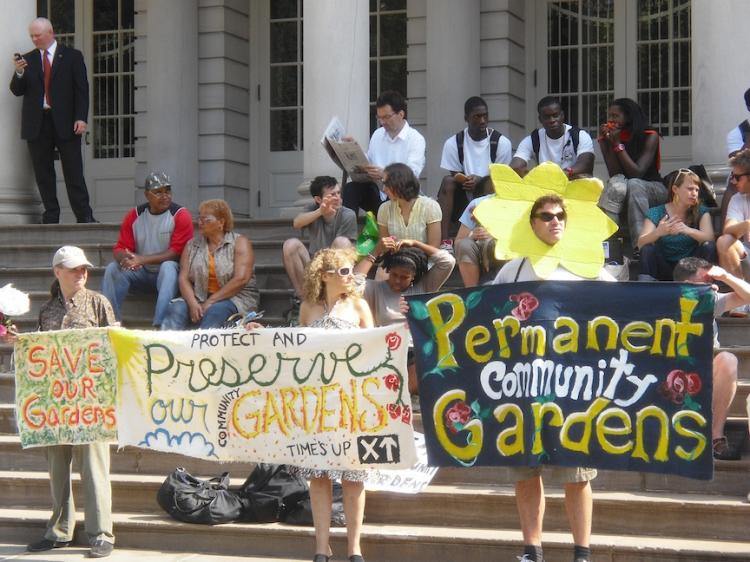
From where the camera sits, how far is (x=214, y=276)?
10766 millimetres

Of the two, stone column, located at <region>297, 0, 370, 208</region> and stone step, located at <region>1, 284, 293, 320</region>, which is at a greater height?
stone column, located at <region>297, 0, 370, 208</region>

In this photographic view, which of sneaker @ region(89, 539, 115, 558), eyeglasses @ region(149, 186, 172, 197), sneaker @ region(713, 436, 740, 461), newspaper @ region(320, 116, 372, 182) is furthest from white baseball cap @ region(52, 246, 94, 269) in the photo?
sneaker @ region(713, 436, 740, 461)

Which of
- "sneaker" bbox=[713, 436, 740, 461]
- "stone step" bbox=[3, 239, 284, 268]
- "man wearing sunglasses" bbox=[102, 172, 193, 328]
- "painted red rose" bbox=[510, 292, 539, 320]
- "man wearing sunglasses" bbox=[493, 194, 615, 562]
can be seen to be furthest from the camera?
"stone step" bbox=[3, 239, 284, 268]

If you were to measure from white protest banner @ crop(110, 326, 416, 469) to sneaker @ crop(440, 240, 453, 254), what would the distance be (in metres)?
2.82

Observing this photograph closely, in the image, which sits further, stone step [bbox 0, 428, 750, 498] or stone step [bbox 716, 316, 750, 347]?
stone step [bbox 716, 316, 750, 347]

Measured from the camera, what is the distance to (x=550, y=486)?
829cm

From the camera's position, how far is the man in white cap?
8305mm

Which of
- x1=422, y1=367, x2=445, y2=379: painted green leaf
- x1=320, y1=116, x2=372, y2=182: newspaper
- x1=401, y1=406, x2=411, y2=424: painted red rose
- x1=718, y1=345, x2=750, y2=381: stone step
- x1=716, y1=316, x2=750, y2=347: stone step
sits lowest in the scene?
x1=401, y1=406, x2=411, y2=424: painted red rose

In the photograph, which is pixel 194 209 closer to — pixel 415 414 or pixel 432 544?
pixel 415 414

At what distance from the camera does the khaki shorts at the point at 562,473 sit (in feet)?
23.1

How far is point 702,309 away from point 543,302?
803 mm

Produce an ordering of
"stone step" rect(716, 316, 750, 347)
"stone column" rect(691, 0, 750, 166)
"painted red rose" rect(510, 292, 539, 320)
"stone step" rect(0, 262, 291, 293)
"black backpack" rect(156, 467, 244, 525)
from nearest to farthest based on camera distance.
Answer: "painted red rose" rect(510, 292, 539, 320)
"black backpack" rect(156, 467, 244, 525)
"stone step" rect(716, 316, 750, 347)
"stone column" rect(691, 0, 750, 166)
"stone step" rect(0, 262, 291, 293)

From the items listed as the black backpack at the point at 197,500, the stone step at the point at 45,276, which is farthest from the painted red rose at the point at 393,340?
the stone step at the point at 45,276

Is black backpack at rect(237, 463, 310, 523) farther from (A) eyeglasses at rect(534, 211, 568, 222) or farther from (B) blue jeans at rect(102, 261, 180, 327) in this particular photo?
(B) blue jeans at rect(102, 261, 180, 327)
